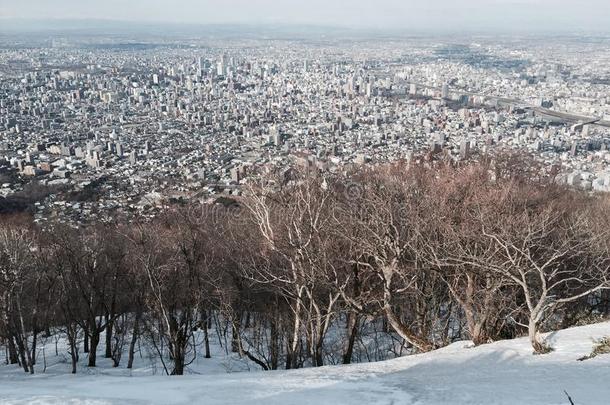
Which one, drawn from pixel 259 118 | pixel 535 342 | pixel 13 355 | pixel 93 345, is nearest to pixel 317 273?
pixel 535 342

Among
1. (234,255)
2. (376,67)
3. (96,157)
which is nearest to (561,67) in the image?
(376,67)

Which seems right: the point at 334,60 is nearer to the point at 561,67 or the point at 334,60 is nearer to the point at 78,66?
the point at 561,67

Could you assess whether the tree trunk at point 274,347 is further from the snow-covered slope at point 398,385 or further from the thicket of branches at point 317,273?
the snow-covered slope at point 398,385

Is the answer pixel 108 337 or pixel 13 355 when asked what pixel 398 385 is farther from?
pixel 13 355

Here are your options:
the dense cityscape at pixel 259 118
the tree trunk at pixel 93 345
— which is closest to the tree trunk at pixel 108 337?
the tree trunk at pixel 93 345

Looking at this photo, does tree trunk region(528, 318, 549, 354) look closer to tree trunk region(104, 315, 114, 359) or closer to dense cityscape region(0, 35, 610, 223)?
dense cityscape region(0, 35, 610, 223)

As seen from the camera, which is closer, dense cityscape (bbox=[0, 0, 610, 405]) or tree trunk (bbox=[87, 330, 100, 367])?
dense cityscape (bbox=[0, 0, 610, 405])

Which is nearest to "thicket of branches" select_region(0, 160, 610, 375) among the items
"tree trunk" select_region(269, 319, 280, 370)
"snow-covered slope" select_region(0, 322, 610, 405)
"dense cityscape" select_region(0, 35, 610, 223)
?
"tree trunk" select_region(269, 319, 280, 370)
